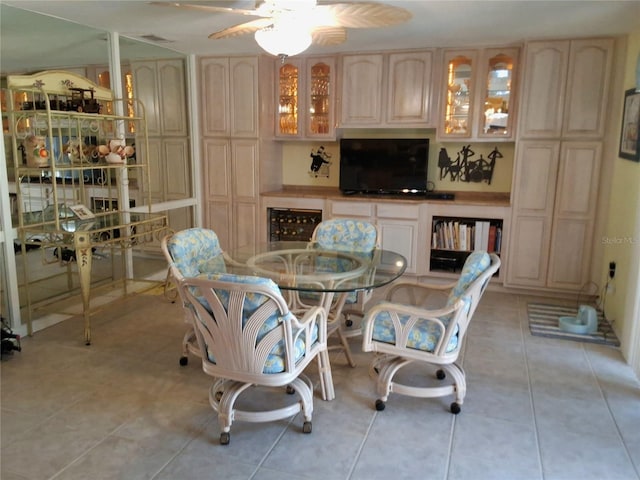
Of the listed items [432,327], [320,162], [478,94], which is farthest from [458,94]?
[432,327]

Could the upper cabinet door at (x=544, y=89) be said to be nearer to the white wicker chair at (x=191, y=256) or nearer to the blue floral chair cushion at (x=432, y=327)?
the blue floral chair cushion at (x=432, y=327)

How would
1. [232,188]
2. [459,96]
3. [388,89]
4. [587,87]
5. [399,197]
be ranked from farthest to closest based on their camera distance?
[232,188], [399,197], [388,89], [459,96], [587,87]

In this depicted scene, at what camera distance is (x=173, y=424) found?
98.1 inches

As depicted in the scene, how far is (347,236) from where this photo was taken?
368cm

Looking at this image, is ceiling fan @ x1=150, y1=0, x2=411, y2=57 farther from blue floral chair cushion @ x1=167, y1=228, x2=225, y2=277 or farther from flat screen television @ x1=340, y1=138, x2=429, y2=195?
flat screen television @ x1=340, y1=138, x2=429, y2=195

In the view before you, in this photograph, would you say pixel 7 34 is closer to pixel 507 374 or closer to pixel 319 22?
pixel 319 22

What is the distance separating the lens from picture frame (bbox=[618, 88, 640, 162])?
349 centimetres

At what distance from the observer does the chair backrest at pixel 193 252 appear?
2.96 m

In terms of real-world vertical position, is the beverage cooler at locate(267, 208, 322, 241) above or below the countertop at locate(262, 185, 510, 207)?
below

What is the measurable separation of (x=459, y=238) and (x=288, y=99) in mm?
2278

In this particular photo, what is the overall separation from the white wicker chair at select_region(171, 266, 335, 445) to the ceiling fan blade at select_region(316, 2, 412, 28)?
1455mm

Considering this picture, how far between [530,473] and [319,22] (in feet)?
8.08

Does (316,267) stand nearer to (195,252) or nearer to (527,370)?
(195,252)

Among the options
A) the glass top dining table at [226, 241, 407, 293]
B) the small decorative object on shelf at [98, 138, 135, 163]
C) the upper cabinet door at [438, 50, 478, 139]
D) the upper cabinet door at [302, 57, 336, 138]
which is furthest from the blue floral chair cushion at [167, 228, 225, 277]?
the upper cabinet door at [438, 50, 478, 139]
